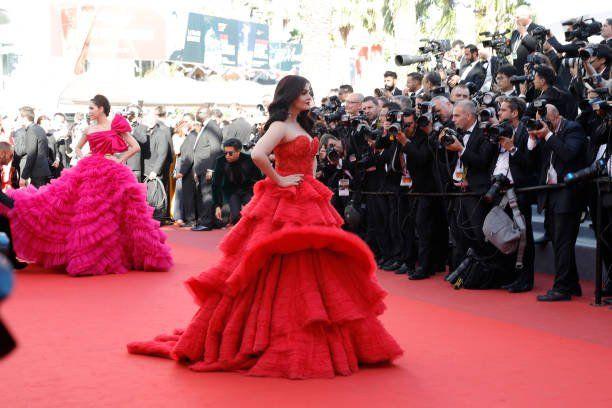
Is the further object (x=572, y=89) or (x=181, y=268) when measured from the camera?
(x=181, y=268)

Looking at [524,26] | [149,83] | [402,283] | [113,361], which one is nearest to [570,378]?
[113,361]

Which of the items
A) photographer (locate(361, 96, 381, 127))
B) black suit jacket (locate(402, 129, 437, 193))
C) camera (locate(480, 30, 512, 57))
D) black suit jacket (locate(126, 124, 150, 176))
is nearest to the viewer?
black suit jacket (locate(402, 129, 437, 193))

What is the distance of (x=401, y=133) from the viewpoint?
9664 millimetres

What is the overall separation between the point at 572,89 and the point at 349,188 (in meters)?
2.90

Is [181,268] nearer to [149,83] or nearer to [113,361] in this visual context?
[113,361]

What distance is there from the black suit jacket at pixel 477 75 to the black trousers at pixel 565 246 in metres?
4.50

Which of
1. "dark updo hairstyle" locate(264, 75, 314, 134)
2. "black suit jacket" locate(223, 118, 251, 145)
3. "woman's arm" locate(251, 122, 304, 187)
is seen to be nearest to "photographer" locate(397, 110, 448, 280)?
"dark updo hairstyle" locate(264, 75, 314, 134)

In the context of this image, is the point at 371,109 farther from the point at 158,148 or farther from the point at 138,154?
the point at 138,154

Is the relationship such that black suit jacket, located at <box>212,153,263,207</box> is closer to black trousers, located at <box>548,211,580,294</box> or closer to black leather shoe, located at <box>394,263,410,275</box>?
black leather shoe, located at <box>394,263,410,275</box>

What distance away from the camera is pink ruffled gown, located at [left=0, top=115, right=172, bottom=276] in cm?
1031

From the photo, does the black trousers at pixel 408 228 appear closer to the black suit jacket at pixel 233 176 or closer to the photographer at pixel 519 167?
the photographer at pixel 519 167

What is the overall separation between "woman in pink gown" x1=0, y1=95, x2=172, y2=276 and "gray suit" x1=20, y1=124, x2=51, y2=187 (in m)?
7.23

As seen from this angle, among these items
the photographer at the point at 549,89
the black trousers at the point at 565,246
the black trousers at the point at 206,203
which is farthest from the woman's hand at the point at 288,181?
the black trousers at the point at 206,203

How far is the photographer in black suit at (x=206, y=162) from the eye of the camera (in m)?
16.0
